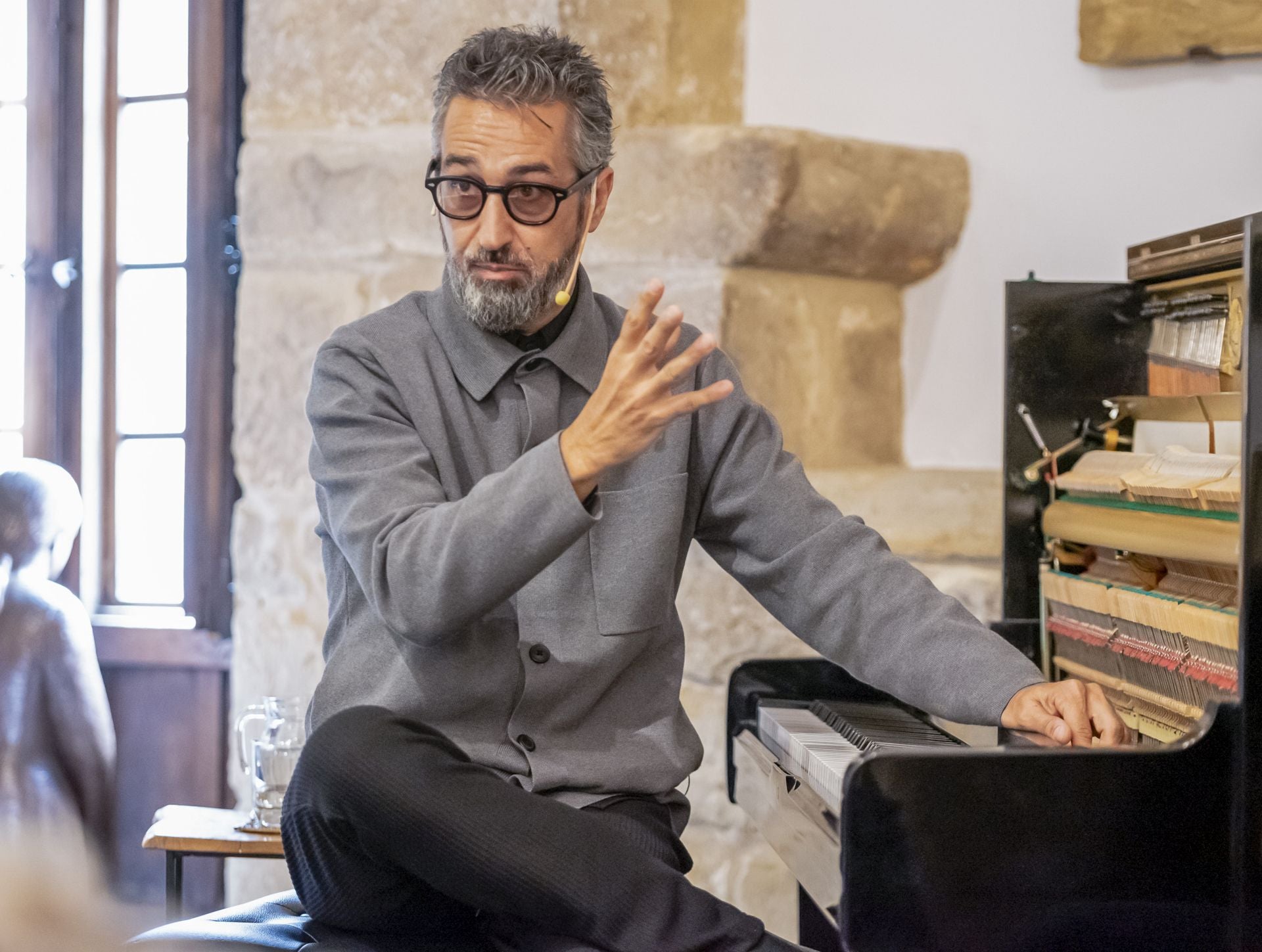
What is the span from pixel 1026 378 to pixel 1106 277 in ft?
2.33

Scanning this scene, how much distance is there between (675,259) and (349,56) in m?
0.79

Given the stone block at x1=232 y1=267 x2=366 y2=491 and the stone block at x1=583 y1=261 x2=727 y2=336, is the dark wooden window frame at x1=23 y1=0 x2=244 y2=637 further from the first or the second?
the stone block at x1=583 y1=261 x2=727 y2=336

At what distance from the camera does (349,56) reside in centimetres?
260

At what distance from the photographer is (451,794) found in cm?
128

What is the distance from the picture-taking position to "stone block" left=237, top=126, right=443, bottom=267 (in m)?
2.57

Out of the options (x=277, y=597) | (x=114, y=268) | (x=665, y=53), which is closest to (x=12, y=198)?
(x=114, y=268)

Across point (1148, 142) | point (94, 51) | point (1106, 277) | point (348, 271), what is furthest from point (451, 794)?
point (94, 51)

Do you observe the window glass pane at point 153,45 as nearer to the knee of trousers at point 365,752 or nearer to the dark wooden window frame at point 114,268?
the dark wooden window frame at point 114,268

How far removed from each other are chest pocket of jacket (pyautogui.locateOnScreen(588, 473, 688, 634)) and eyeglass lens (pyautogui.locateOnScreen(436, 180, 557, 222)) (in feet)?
1.21

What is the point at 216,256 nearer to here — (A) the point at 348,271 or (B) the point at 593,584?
(A) the point at 348,271

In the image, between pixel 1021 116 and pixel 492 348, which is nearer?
pixel 492 348

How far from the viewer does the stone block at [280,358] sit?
8.62 feet

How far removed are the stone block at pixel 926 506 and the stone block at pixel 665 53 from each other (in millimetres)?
730

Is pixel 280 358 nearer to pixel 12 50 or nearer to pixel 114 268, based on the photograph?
pixel 114 268
